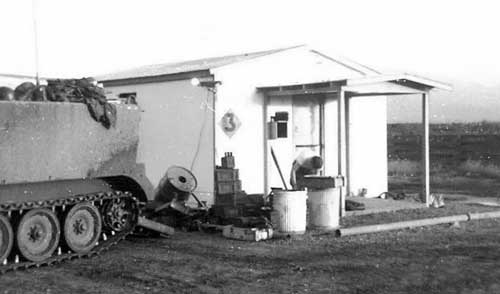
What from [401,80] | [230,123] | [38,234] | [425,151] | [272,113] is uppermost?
[401,80]

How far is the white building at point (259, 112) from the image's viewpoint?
16.9 meters

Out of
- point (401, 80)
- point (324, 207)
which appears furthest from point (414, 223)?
point (401, 80)

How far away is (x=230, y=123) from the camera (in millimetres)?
17156

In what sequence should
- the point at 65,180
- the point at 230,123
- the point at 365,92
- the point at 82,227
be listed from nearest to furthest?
the point at 65,180 → the point at 82,227 → the point at 230,123 → the point at 365,92

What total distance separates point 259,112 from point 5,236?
816 cm

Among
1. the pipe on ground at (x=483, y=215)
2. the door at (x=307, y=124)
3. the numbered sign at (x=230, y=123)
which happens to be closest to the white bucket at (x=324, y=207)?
the pipe on ground at (x=483, y=215)

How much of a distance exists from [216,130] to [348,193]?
4663 mm

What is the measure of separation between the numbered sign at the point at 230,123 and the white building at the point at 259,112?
0.07ft

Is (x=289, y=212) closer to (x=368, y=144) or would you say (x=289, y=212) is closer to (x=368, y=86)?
(x=368, y=86)

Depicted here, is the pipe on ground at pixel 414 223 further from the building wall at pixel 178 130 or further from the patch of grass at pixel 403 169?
the patch of grass at pixel 403 169

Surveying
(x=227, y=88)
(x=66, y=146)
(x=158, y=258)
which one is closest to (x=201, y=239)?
(x=158, y=258)

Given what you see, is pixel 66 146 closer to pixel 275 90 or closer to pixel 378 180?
pixel 275 90

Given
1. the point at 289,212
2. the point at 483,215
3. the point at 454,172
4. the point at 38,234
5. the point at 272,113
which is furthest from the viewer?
the point at 454,172

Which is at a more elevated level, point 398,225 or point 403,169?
point 403,169
